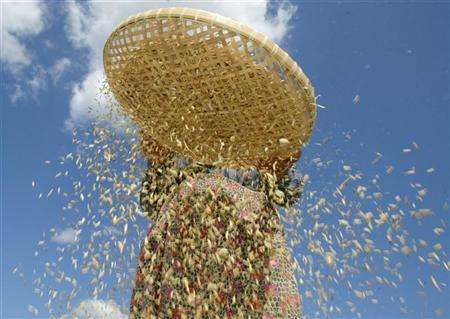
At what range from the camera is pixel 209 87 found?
14.9ft

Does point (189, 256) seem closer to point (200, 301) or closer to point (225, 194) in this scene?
point (200, 301)

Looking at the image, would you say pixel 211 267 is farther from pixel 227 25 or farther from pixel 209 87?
pixel 227 25

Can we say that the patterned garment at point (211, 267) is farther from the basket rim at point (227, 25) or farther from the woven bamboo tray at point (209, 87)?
the basket rim at point (227, 25)

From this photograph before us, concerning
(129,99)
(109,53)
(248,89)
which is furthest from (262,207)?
(109,53)

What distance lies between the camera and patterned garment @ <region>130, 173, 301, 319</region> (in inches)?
183

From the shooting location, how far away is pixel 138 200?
554 cm

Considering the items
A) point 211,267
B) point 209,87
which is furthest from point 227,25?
point 211,267

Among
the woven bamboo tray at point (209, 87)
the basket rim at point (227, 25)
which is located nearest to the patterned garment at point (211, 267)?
the woven bamboo tray at point (209, 87)

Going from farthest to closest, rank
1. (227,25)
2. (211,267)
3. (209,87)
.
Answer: (211,267) < (209,87) < (227,25)

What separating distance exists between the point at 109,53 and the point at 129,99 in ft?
1.75

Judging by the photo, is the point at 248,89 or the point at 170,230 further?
the point at 170,230

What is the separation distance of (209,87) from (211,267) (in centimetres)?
158

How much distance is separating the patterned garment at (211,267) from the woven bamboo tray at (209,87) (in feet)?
1.60

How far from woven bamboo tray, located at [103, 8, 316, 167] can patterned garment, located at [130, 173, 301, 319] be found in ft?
1.60
